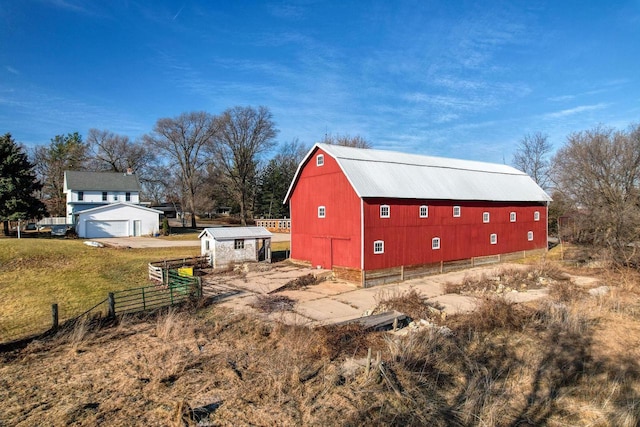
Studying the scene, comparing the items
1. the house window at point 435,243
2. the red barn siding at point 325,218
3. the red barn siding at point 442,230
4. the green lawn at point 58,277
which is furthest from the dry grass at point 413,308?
the green lawn at point 58,277

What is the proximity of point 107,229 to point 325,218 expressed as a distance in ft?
95.6

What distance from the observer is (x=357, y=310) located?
15.7m

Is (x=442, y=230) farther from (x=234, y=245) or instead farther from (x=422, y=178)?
(x=234, y=245)

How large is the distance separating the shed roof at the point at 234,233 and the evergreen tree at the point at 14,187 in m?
22.8

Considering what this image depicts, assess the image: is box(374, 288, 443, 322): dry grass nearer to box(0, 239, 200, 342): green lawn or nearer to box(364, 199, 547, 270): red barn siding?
box(364, 199, 547, 270): red barn siding

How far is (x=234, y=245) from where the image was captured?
25.2 metres

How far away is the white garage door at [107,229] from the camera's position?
4128 centimetres

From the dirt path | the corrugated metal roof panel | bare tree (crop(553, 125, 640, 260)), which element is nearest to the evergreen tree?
A: the dirt path

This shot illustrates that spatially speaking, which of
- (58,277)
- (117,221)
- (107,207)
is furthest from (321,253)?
(107,207)

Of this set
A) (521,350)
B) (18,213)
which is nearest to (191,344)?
(521,350)

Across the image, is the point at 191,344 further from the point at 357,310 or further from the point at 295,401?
the point at 357,310

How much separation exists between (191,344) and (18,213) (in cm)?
3453

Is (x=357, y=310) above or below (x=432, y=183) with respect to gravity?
below

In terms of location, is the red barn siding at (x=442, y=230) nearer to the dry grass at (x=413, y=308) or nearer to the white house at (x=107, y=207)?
the dry grass at (x=413, y=308)
